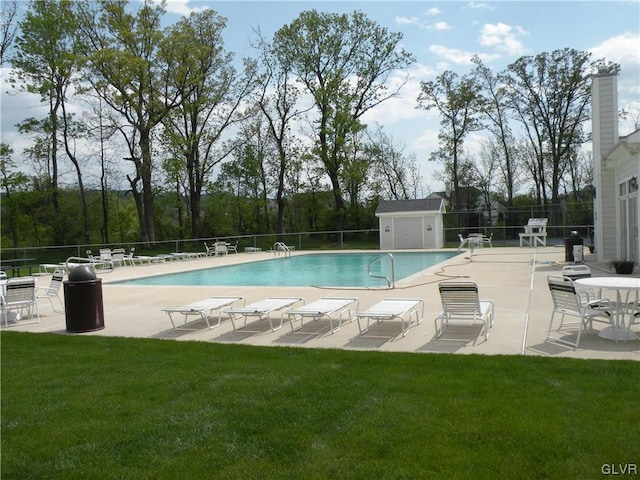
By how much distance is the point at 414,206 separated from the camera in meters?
28.9

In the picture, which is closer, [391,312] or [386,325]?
[391,312]

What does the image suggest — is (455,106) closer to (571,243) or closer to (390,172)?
(390,172)

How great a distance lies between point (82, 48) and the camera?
102 feet

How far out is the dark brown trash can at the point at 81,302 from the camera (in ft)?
26.1

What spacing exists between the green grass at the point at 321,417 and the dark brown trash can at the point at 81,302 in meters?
2.01

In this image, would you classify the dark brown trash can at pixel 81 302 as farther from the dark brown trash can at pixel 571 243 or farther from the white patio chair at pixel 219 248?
the white patio chair at pixel 219 248

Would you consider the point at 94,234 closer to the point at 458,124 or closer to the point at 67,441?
the point at 458,124

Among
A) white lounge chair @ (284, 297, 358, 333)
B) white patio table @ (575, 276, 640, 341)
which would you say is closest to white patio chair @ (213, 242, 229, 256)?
white lounge chair @ (284, 297, 358, 333)

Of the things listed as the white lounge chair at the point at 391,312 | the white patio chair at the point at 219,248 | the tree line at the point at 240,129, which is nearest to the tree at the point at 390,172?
the tree line at the point at 240,129

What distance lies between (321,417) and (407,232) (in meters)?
25.5

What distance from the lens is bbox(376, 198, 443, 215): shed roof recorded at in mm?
28562

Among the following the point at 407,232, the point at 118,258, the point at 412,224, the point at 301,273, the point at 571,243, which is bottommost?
the point at 301,273

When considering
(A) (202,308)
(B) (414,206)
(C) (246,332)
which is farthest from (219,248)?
(C) (246,332)

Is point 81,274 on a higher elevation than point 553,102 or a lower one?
lower
